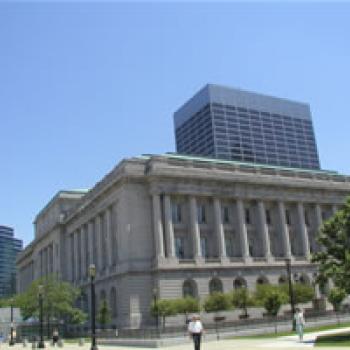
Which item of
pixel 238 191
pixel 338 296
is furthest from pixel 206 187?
pixel 338 296

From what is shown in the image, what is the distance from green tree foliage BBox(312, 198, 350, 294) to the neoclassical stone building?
34.7 meters

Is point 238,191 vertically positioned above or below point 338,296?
above

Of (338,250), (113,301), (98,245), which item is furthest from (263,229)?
(338,250)

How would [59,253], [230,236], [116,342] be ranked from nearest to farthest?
[116,342] < [230,236] < [59,253]

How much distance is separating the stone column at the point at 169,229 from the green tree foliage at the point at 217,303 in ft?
26.8

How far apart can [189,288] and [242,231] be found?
12.9 meters

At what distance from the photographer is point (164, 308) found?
211 ft

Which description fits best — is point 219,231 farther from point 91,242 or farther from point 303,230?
point 91,242

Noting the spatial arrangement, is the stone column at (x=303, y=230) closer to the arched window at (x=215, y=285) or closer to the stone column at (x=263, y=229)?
the stone column at (x=263, y=229)

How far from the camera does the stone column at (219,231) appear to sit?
251 ft

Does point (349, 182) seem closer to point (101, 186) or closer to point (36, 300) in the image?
point (101, 186)

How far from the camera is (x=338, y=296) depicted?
37.9 meters

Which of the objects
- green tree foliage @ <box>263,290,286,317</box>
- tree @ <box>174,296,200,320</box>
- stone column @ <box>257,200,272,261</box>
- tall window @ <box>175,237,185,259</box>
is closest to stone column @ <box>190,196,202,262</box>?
tall window @ <box>175,237,185,259</box>

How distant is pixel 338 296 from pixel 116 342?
2353 cm
